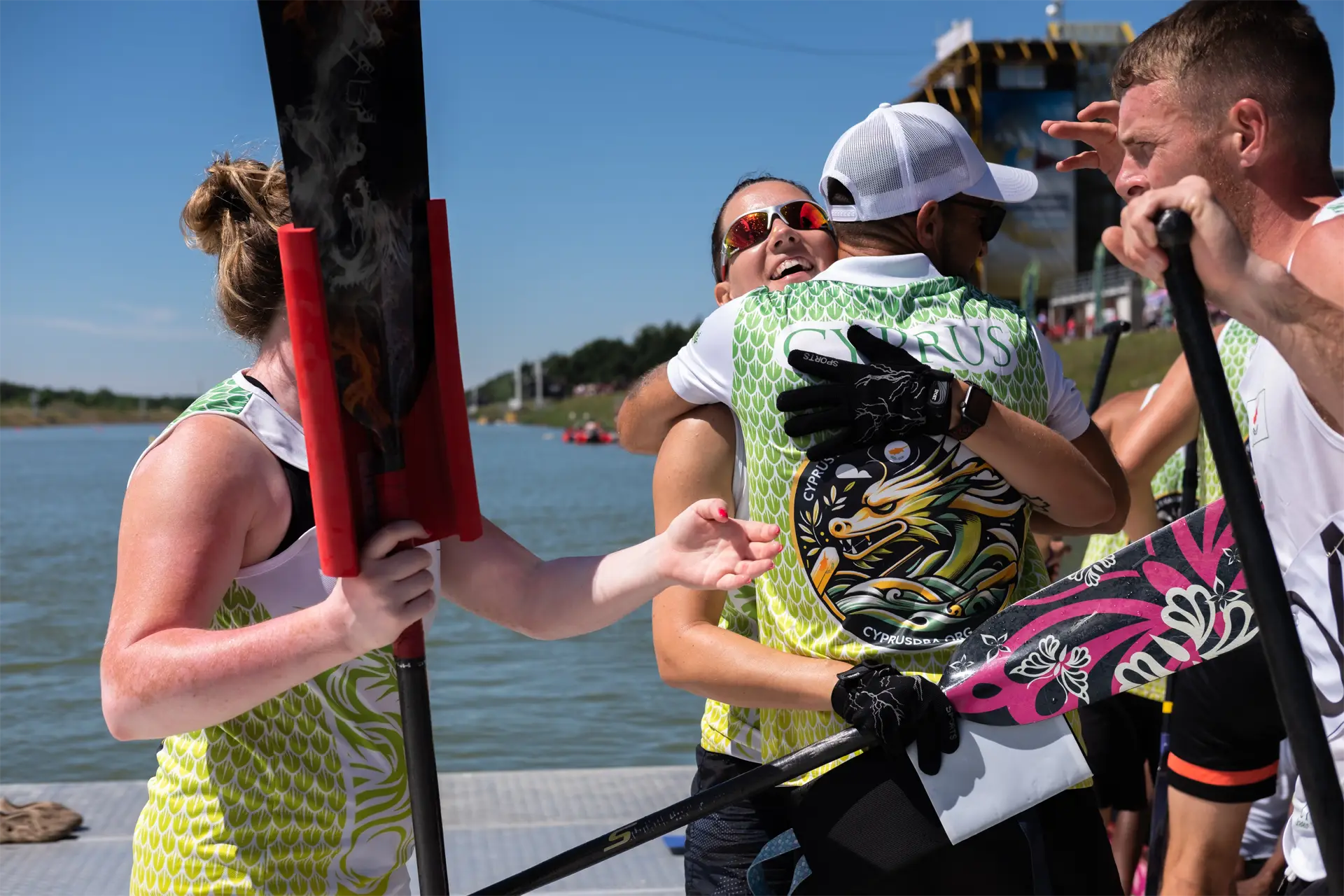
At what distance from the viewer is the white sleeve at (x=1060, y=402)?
83.4 inches

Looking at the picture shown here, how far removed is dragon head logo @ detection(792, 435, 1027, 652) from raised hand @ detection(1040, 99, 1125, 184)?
51 centimetres

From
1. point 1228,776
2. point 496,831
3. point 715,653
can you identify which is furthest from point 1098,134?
point 496,831

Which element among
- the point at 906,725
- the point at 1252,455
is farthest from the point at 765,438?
the point at 1252,455

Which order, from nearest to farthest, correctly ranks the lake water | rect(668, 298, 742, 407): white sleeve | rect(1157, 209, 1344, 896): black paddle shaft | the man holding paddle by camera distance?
rect(1157, 209, 1344, 896): black paddle shaft, the man holding paddle, rect(668, 298, 742, 407): white sleeve, the lake water

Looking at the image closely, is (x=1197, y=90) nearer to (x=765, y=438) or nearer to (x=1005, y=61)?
(x=765, y=438)

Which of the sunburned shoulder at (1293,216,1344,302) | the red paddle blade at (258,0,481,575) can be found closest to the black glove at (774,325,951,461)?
the sunburned shoulder at (1293,216,1344,302)

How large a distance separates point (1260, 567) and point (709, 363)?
101cm

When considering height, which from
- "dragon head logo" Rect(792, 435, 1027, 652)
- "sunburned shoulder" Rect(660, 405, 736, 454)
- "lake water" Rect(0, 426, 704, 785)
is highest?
"sunburned shoulder" Rect(660, 405, 736, 454)

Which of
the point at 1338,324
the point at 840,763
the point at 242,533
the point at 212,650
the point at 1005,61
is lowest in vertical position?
the point at 840,763

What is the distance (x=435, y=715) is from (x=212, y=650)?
691cm

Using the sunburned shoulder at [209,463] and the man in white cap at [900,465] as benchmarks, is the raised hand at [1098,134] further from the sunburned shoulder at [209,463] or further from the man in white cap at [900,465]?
the sunburned shoulder at [209,463]

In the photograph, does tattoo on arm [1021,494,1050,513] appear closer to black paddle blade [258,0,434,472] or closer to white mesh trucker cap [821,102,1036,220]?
white mesh trucker cap [821,102,1036,220]

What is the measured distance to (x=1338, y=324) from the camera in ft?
4.54

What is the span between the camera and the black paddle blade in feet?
4.30
